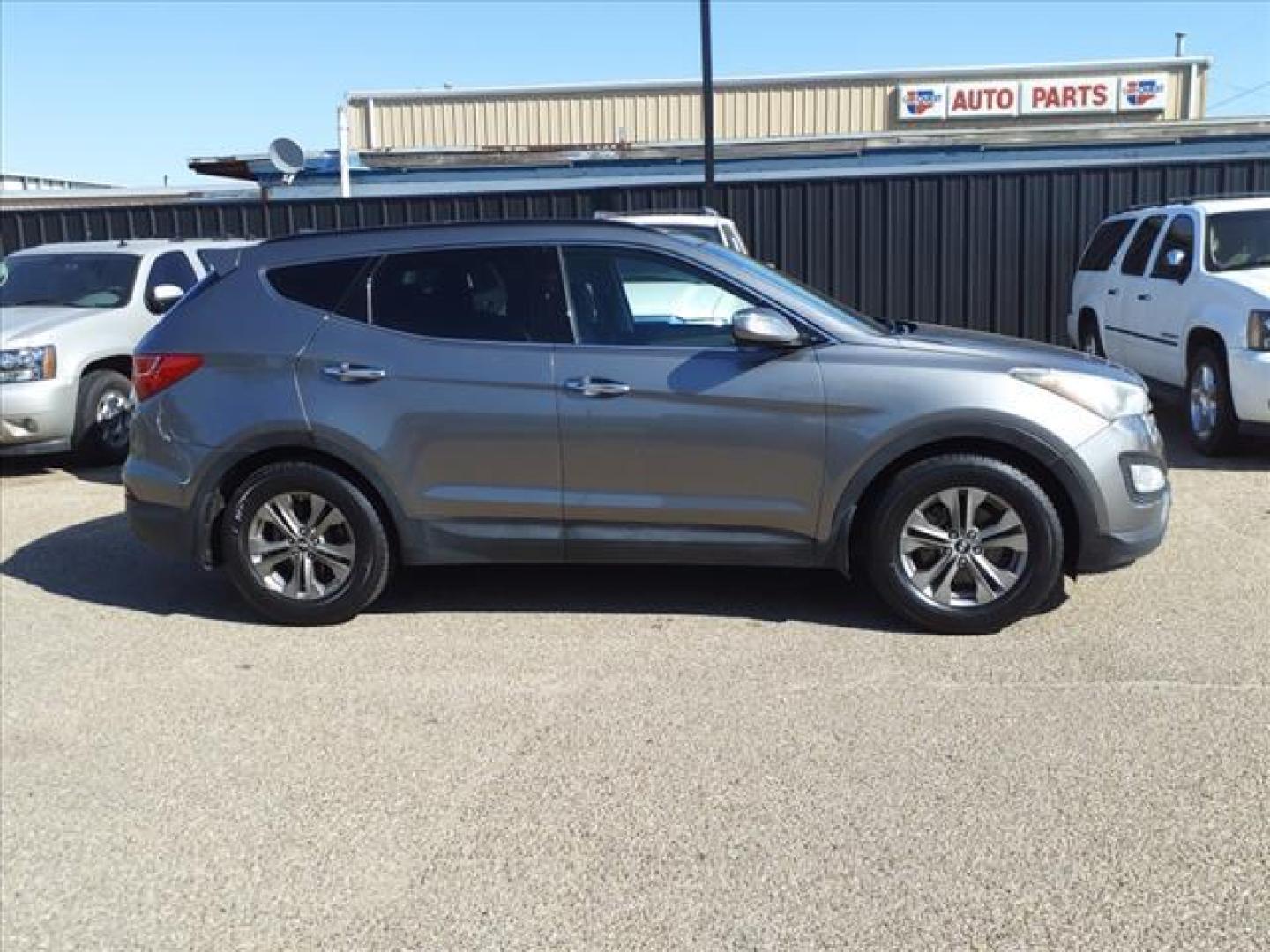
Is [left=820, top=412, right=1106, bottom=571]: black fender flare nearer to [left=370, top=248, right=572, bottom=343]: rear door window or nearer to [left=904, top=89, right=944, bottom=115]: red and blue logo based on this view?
[left=370, top=248, right=572, bottom=343]: rear door window

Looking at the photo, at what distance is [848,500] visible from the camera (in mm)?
5012

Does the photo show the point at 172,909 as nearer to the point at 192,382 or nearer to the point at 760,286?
the point at 192,382

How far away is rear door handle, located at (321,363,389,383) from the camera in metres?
5.21

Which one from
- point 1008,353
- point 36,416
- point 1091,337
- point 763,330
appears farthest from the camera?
point 1091,337

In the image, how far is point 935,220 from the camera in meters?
13.0

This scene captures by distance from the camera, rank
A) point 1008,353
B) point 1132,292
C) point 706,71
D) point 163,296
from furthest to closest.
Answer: point 706,71
point 1132,292
point 163,296
point 1008,353

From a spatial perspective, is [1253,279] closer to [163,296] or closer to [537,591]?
[537,591]

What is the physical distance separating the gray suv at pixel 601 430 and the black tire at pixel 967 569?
10 mm

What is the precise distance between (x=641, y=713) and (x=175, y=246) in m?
7.82

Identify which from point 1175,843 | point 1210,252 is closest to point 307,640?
point 1175,843

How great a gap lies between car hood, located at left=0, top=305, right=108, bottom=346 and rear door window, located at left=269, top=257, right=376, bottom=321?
4305mm

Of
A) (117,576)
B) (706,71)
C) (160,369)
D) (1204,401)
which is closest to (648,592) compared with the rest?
(160,369)

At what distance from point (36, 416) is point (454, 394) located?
198 inches

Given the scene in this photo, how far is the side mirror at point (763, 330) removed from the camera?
489cm
